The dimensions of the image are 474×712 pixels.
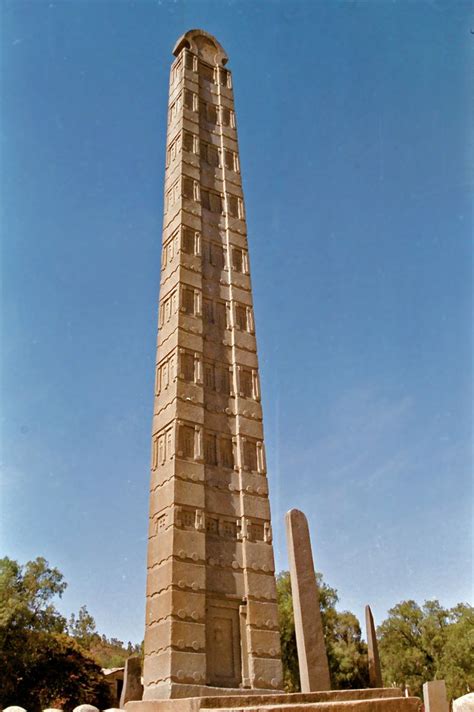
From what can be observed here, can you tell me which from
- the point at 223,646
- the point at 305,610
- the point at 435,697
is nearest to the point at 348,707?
the point at 305,610

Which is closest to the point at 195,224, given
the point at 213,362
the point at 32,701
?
the point at 213,362

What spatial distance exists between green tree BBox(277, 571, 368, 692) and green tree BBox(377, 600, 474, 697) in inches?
173

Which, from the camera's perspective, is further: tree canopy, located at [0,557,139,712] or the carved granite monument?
tree canopy, located at [0,557,139,712]

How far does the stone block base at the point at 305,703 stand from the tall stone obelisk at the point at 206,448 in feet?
8.22

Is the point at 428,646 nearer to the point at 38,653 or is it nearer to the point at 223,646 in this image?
the point at 38,653

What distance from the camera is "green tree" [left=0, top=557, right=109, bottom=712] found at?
78.3 feet

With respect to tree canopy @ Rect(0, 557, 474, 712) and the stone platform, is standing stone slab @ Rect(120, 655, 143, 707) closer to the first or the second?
the stone platform

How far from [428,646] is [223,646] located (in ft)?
92.7

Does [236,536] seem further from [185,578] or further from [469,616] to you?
[469,616]

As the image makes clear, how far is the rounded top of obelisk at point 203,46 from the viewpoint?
60.3 feet

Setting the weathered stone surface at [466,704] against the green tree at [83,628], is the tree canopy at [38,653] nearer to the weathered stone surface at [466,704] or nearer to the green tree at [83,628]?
the green tree at [83,628]

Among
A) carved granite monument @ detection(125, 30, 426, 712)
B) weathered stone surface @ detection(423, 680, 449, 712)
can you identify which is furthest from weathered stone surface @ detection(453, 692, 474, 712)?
weathered stone surface @ detection(423, 680, 449, 712)

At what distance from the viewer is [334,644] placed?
30.0m

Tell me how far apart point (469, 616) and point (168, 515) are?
2859 centimetres
